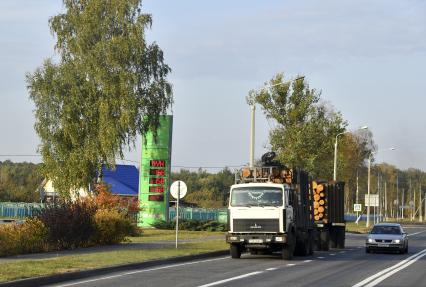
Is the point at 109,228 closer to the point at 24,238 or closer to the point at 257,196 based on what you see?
the point at 24,238

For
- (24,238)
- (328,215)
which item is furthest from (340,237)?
(24,238)

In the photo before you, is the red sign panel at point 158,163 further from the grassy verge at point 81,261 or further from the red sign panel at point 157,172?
the grassy verge at point 81,261

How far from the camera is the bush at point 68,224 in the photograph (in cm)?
2764

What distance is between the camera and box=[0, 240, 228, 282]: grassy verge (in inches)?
699

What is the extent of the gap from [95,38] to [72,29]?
1759mm

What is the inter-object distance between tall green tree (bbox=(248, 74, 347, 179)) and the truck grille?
26529mm

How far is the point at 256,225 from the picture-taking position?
26234 mm

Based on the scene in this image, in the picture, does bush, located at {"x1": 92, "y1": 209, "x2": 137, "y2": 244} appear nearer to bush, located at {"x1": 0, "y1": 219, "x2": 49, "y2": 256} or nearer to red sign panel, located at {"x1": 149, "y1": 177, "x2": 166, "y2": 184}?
bush, located at {"x1": 0, "y1": 219, "x2": 49, "y2": 256}

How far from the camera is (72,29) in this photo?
163 feet

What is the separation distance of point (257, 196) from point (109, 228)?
7.61m

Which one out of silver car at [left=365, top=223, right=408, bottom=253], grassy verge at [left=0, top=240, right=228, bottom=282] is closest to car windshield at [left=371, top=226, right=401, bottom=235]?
silver car at [left=365, top=223, right=408, bottom=253]

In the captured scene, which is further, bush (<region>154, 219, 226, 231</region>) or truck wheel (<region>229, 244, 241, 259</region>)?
bush (<region>154, 219, 226, 231</region>)

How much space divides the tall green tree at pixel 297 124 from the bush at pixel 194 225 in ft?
22.8

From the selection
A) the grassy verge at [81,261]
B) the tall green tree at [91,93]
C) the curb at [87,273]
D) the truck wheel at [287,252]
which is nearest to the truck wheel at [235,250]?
the curb at [87,273]
